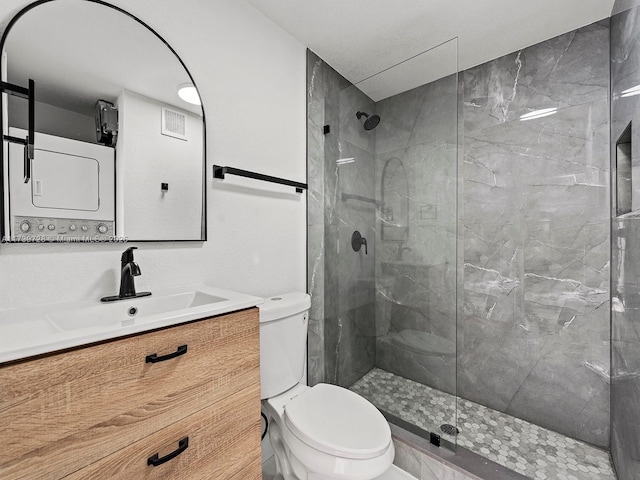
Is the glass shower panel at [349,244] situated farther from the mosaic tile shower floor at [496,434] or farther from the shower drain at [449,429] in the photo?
the shower drain at [449,429]

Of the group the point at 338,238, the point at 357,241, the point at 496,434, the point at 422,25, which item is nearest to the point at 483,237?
the point at 357,241

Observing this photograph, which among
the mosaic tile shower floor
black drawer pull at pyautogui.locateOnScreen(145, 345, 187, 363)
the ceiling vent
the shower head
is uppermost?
the shower head

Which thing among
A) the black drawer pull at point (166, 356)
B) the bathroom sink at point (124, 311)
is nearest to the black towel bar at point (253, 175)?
the bathroom sink at point (124, 311)

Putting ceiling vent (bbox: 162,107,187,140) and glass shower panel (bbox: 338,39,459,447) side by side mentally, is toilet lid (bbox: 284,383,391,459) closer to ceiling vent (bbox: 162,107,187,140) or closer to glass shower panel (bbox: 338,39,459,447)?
glass shower panel (bbox: 338,39,459,447)

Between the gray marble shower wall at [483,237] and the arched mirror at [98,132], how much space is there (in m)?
0.88

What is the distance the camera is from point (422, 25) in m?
1.78

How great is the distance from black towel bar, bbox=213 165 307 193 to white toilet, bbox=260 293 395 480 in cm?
62

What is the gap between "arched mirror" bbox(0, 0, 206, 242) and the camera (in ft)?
3.12

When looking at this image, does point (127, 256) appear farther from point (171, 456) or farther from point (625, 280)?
point (625, 280)

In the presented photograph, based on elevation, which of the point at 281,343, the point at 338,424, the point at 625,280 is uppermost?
the point at 625,280

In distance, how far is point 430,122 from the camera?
171 cm

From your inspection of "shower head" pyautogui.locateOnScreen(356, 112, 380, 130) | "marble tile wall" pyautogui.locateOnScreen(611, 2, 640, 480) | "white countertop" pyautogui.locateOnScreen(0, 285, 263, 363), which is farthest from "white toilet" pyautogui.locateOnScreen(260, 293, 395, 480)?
"shower head" pyautogui.locateOnScreen(356, 112, 380, 130)

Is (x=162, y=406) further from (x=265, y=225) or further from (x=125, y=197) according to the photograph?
(x=265, y=225)

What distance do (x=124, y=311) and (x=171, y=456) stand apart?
0.48m
